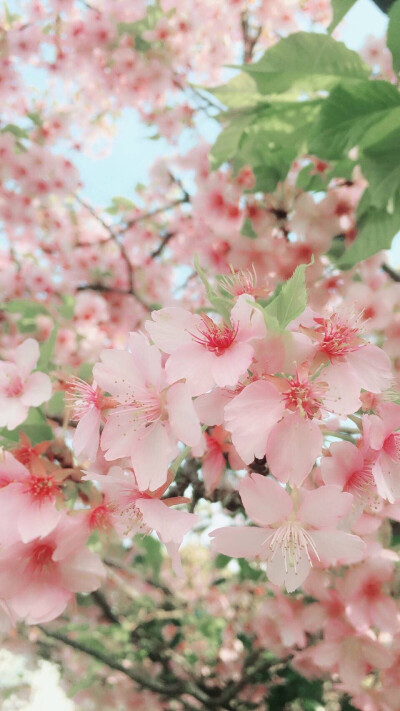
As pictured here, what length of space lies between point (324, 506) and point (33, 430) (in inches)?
22.4

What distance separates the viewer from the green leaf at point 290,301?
1.94ft

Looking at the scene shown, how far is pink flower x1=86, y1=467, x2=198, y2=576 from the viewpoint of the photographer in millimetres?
604

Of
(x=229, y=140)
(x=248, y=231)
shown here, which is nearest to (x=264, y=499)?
(x=229, y=140)

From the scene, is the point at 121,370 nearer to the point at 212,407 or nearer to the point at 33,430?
the point at 212,407

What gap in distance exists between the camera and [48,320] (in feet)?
7.47

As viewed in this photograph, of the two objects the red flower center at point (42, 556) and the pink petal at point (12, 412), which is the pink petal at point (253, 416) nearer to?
the red flower center at point (42, 556)

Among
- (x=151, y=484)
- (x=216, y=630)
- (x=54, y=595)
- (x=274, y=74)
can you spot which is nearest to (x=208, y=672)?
(x=216, y=630)

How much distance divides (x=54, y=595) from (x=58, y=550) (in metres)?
0.06

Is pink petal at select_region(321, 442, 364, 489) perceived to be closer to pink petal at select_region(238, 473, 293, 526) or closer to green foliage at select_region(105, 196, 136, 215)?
pink petal at select_region(238, 473, 293, 526)

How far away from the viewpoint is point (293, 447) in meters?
0.57

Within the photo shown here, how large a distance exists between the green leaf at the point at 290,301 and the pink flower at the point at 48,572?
15.5 inches

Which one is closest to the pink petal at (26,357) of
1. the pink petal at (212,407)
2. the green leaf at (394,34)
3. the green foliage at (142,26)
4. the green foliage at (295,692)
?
the pink petal at (212,407)

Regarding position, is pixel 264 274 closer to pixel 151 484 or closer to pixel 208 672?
pixel 151 484

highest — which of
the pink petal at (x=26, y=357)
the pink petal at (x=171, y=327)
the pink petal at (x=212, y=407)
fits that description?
the pink petal at (x=26, y=357)
